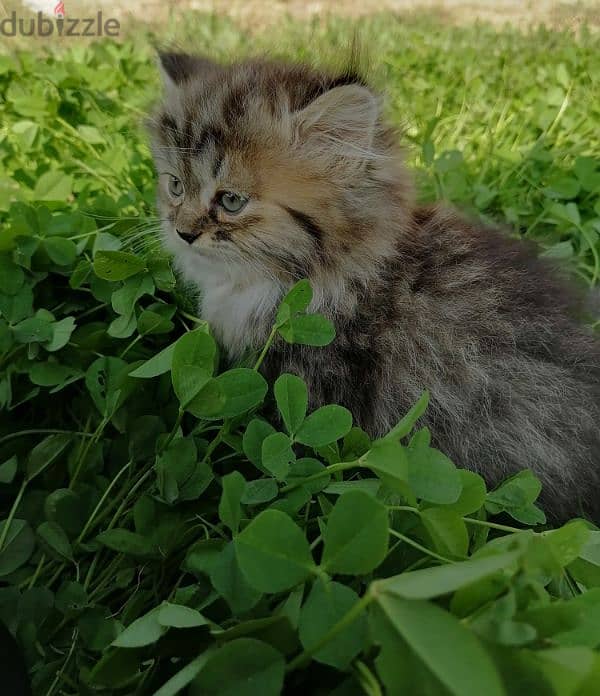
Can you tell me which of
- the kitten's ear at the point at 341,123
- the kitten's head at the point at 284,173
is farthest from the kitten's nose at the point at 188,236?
the kitten's ear at the point at 341,123

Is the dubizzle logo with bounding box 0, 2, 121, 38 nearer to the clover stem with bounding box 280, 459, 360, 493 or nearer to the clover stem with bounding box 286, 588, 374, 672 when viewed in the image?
the clover stem with bounding box 280, 459, 360, 493

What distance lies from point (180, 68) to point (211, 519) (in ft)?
3.04

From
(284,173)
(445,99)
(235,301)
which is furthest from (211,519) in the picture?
(445,99)

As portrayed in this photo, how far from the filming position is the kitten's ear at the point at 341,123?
48.4 inches

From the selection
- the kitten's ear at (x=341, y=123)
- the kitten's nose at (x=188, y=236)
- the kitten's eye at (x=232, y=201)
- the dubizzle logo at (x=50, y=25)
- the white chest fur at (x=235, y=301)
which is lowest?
the white chest fur at (x=235, y=301)

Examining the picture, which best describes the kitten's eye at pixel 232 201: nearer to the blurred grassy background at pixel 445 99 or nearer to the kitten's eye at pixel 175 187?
the kitten's eye at pixel 175 187

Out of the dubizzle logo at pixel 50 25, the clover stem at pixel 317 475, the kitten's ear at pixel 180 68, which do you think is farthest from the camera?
the dubizzle logo at pixel 50 25

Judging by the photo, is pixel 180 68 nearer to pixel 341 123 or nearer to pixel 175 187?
pixel 175 187

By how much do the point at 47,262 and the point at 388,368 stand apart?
66cm

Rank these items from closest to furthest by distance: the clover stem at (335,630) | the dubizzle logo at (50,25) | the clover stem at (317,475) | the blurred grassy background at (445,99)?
the clover stem at (335,630), the clover stem at (317,475), the blurred grassy background at (445,99), the dubizzle logo at (50,25)

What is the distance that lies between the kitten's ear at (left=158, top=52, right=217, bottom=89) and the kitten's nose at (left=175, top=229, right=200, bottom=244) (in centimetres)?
33

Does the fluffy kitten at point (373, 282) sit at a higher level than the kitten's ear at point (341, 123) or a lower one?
lower

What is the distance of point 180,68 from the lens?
4.84 feet

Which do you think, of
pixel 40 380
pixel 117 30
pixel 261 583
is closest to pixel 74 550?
pixel 40 380
